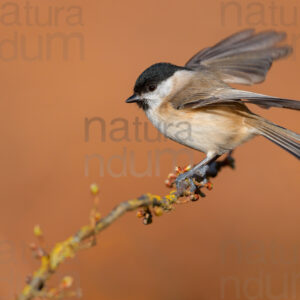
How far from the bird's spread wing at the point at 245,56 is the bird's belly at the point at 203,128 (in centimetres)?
43

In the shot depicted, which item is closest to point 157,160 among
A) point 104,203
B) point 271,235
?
point 104,203

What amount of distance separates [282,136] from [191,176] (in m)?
0.48

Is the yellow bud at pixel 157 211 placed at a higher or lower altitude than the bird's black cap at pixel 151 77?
lower

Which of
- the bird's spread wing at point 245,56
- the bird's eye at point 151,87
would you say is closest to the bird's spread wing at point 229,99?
the bird's eye at point 151,87

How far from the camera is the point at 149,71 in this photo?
195 cm

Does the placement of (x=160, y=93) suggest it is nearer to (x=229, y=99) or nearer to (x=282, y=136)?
(x=229, y=99)

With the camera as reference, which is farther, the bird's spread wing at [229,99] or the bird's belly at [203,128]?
the bird's belly at [203,128]

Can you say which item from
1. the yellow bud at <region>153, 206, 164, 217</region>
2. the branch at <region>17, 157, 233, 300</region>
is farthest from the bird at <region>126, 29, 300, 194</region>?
the branch at <region>17, 157, 233, 300</region>

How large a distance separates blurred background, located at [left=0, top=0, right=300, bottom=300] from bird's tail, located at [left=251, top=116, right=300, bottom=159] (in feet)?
3.27

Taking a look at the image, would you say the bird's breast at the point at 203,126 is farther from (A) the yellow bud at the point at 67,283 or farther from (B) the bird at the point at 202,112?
(A) the yellow bud at the point at 67,283

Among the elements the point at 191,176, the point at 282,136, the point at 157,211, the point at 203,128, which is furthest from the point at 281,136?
the point at 157,211

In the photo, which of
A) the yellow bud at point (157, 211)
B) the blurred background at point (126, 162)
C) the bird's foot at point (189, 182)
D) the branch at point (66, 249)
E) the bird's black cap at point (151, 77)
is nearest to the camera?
the branch at point (66, 249)

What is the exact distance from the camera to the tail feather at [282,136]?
1804 millimetres

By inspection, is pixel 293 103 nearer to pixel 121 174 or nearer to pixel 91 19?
pixel 121 174
